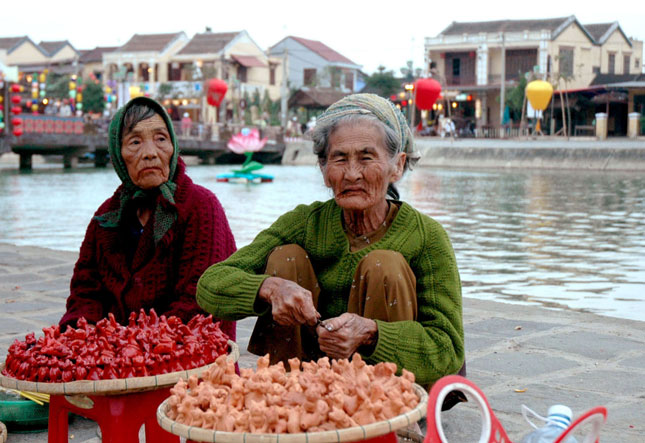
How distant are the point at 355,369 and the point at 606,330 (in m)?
2.71

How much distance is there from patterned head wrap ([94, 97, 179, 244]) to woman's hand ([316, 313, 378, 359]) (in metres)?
0.90

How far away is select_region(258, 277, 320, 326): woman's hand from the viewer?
2123 millimetres

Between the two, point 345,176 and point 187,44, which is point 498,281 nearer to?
point 345,176

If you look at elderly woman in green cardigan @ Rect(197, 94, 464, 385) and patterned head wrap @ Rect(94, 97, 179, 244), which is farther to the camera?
patterned head wrap @ Rect(94, 97, 179, 244)

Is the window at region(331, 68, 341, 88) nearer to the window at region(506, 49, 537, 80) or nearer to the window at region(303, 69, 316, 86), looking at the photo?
the window at region(303, 69, 316, 86)

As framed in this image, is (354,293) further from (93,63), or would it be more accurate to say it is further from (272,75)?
(93,63)

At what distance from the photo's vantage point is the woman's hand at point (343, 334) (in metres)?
2.06

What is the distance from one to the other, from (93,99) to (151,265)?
43.9 metres

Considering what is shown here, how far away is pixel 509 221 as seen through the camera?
11.0m

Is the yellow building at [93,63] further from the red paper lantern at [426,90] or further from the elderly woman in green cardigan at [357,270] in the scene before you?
the elderly woman in green cardigan at [357,270]

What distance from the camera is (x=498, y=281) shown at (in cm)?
628

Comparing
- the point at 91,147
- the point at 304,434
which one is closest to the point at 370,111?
the point at 304,434

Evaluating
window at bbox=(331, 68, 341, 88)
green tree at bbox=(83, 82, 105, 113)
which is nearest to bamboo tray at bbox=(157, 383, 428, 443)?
green tree at bbox=(83, 82, 105, 113)

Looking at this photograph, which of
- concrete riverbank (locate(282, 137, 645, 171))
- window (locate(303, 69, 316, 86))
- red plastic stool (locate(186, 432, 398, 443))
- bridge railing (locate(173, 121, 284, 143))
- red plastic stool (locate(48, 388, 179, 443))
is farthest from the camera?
window (locate(303, 69, 316, 86))
